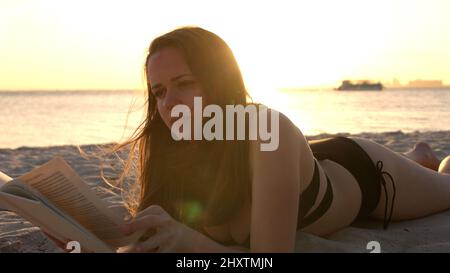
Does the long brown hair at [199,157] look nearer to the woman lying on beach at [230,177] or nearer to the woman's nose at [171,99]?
Result: the woman lying on beach at [230,177]

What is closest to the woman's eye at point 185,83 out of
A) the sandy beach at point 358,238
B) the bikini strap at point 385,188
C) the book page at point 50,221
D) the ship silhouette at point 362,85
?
the book page at point 50,221

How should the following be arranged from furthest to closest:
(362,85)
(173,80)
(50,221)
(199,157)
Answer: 1. (362,85)
2. (199,157)
3. (173,80)
4. (50,221)

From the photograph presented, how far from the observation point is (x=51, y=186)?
187 cm

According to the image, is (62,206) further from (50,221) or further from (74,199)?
(50,221)

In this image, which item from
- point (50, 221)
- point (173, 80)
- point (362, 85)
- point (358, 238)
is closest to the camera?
point (50, 221)

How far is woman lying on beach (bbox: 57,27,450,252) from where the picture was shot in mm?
1878

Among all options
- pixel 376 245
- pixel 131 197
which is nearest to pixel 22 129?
pixel 131 197

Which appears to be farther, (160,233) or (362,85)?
(362,85)

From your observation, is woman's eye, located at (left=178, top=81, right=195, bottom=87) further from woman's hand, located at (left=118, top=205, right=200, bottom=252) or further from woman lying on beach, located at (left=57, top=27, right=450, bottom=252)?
woman's hand, located at (left=118, top=205, right=200, bottom=252)

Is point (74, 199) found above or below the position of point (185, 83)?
below

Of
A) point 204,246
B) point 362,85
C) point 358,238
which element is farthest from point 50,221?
point 362,85

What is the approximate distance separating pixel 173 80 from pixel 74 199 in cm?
62

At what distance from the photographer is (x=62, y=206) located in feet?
6.17

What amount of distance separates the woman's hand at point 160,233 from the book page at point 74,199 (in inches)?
4.1
